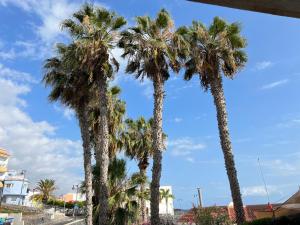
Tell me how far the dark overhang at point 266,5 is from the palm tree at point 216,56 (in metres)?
13.0

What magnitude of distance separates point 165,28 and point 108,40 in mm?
3418

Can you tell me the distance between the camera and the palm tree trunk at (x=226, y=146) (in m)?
17.6

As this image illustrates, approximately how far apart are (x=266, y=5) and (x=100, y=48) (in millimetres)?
15962

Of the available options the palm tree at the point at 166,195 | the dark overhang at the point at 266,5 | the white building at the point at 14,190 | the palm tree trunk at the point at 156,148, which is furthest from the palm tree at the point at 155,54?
the white building at the point at 14,190

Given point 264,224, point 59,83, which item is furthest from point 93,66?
point 264,224

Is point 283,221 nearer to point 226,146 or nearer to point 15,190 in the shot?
point 226,146

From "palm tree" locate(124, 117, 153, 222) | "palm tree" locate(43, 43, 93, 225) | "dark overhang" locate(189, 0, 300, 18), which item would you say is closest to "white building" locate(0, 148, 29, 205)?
"palm tree" locate(124, 117, 153, 222)

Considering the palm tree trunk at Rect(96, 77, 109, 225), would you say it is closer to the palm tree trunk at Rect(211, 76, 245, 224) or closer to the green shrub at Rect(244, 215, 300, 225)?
the palm tree trunk at Rect(211, 76, 245, 224)

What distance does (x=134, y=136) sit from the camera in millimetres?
35344

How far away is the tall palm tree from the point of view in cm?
2064

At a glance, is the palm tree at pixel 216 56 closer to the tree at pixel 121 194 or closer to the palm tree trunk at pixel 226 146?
the palm tree trunk at pixel 226 146

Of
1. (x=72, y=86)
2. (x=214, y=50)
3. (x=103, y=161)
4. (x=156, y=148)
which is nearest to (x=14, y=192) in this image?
(x=72, y=86)

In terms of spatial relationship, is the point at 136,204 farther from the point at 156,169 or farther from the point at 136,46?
the point at 136,46

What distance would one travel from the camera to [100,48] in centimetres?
2120
